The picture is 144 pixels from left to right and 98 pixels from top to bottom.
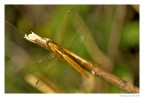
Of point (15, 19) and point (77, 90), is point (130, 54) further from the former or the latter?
point (15, 19)

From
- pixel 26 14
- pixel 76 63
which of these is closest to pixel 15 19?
pixel 26 14

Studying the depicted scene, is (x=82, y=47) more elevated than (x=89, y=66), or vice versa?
(x=82, y=47)

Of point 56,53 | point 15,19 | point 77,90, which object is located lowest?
point 77,90

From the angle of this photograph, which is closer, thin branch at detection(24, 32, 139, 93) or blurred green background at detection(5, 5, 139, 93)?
thin branch at detection(24, 32, 139, 93)

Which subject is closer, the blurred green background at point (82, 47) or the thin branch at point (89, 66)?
the thin branch at point (89, 66)


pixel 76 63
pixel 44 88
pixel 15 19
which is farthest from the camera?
pixel 15 19

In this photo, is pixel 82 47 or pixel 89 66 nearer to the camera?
pixel 89 66

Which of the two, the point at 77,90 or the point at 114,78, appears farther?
the point at 77,90

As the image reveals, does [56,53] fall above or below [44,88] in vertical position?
above
